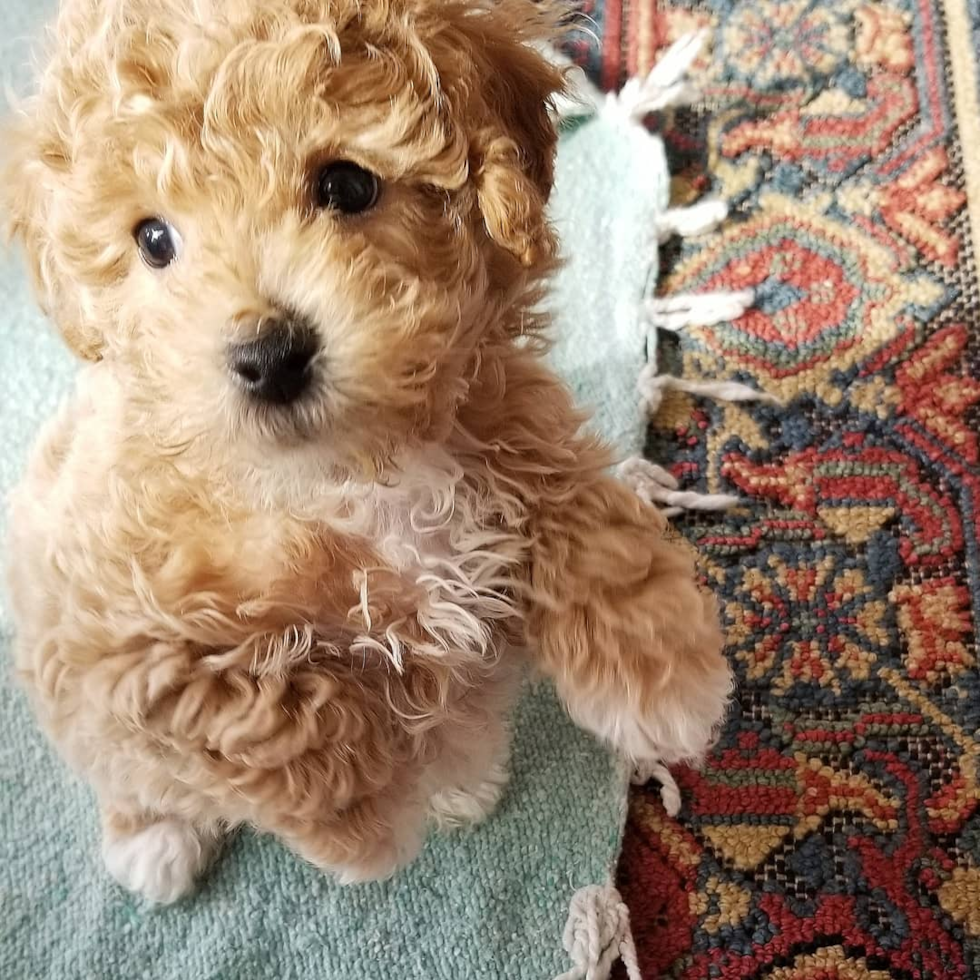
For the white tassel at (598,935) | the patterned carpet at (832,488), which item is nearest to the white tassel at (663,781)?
the patterned carpet at (832,488)

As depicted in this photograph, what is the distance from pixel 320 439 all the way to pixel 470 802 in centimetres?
85

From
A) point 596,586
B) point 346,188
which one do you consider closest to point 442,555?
point 596,586

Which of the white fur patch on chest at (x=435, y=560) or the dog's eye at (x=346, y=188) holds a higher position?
the dog's eye at (x=346, y=188)

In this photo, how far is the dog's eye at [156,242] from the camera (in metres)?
0.96

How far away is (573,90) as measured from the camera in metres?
1.20

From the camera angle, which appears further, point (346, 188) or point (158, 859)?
point (158, 859)

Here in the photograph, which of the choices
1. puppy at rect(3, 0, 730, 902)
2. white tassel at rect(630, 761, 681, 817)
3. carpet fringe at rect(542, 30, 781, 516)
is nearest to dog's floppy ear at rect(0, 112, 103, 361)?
puppy at rect(3, 0, 730, 902)

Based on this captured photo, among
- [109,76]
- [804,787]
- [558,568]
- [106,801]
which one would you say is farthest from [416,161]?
[804,787]

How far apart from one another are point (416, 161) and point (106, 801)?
100cm

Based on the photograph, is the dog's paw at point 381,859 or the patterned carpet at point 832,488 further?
the patterned carpet at point 832,488

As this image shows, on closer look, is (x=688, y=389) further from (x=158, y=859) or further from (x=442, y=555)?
(x=158, y=859)

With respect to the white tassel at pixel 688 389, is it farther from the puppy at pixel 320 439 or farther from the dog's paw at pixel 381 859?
the dog's paw at pixel 381 859

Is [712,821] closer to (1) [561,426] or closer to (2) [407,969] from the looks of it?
(2) [407,969]

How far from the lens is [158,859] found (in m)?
1.50
